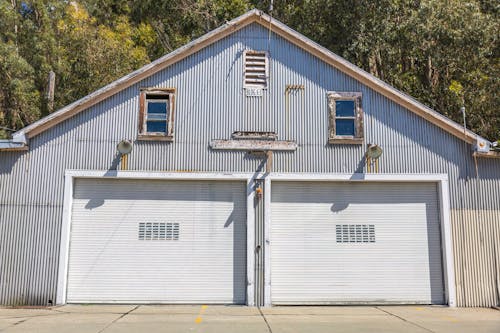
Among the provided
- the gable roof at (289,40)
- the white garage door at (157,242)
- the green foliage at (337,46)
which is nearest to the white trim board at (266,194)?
the white garage door at (157,242)

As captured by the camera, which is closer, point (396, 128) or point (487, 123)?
point (396, 128)

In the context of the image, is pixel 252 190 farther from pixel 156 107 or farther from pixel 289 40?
pixel 289 40

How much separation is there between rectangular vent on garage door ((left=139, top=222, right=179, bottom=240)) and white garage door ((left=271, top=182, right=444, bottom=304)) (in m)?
2.68

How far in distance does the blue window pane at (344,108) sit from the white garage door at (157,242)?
3.49 m

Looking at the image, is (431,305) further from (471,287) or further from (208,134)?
(208,134)

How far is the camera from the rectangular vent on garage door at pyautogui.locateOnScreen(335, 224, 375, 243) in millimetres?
12203

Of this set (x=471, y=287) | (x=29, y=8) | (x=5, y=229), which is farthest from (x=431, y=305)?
(x=29, y=8)

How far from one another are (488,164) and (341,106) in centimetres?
436

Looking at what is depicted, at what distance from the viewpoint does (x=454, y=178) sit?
1230cm

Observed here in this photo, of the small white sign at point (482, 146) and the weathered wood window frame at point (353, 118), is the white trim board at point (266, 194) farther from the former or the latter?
the small white sign at point (482, 146)

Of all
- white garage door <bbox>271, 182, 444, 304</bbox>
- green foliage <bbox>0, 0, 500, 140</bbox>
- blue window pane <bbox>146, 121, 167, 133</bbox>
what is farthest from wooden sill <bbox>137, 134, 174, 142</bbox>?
green foliage <bbox>0, 0, 500, 140</bbox>

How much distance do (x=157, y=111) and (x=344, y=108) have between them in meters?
5.26

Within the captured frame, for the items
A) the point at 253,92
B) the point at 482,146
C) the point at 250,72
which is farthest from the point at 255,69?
the point at 482,146

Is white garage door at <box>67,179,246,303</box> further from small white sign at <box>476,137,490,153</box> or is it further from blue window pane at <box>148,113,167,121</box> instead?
small white sign at <box>476,137,490,153</box>
